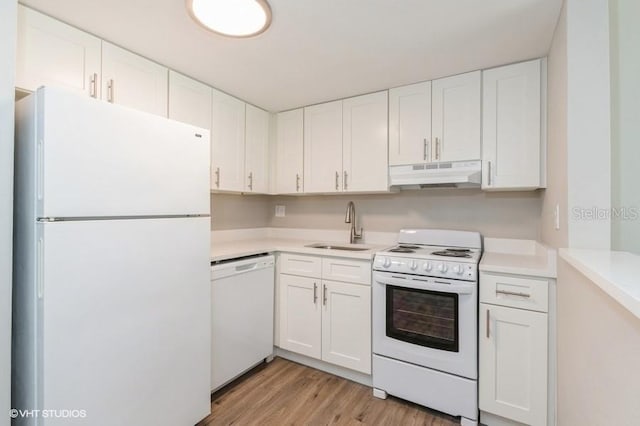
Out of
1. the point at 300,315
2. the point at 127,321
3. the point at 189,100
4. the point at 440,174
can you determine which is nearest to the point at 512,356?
the point at 440,174

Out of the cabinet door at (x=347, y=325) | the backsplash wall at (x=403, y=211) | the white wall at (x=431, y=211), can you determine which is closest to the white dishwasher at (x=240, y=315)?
the cabinet door at (x=347, y=325)

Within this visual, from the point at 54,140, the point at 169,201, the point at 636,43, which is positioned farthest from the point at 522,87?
the point at 54,140

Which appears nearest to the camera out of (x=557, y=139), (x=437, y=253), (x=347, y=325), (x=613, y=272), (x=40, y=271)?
(x=613, y=272)

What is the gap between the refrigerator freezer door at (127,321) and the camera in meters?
1.16

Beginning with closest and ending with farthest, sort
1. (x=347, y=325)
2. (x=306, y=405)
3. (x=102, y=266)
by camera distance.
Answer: (x=102, y=266) < (x=306, y=405) < (x=347, y=325)

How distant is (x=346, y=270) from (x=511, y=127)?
1.47 m

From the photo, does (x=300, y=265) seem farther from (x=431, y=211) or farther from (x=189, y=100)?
(x=189, y=100)

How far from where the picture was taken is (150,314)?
145 centimetres

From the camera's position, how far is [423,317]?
6.34 ft

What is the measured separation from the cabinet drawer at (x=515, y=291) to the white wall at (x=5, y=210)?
7.33ft

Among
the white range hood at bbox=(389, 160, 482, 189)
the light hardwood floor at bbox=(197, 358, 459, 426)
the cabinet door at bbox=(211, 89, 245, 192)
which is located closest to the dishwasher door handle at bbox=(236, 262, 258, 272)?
the cabinet door at bbox=(211, 89, 245, 192)

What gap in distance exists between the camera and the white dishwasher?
1969 millimetres

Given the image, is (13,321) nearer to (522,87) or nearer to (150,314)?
(150,314)

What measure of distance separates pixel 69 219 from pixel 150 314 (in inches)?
22.0
